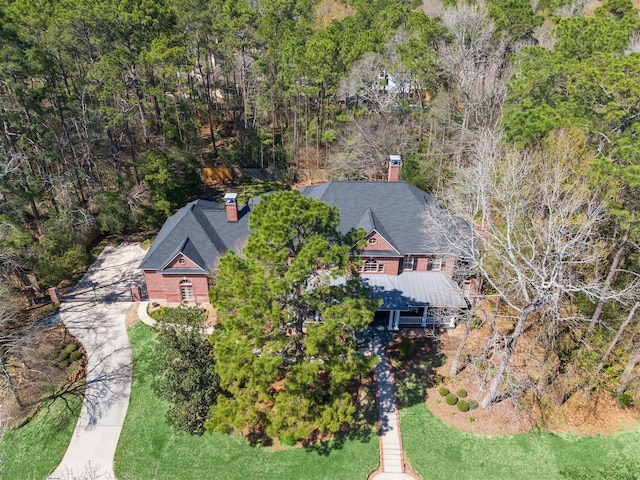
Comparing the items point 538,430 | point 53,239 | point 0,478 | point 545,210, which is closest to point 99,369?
point 0,478

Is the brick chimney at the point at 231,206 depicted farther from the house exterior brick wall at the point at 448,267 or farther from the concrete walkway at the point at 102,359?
the house exterior brick wall at the point at 448,267

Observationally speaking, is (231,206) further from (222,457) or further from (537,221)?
(537,221)

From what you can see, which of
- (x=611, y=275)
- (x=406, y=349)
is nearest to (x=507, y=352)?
(x=406, y=349)

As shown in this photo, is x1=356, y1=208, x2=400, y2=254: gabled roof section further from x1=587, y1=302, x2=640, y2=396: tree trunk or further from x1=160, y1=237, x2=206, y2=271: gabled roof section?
x1=587, y1=302, x2=640, y2=396: tree trunk

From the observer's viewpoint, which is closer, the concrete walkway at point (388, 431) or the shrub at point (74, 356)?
the concrete walkway at point (388, 431)

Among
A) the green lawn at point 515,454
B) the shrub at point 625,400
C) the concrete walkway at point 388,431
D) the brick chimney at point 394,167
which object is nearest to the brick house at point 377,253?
the brick chimney at point 394,167

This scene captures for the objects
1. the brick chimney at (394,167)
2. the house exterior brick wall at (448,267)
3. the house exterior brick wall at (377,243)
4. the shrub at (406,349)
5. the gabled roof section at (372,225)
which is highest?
the brick chimney at (394,167)
